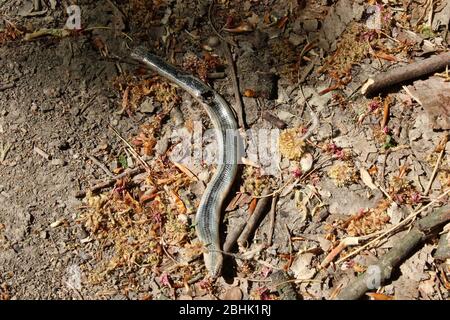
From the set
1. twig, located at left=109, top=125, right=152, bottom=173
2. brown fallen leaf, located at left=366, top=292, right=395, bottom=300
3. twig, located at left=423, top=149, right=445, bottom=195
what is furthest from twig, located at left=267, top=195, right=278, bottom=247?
twig, located at left=423, top=149, right=445, bottom=195

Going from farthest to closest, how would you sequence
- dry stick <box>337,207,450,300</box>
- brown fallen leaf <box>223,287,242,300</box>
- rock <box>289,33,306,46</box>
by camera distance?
rock <box>289,33,306,46</box>, brown fallen leaf <box>223,287,242,300</box>, dry stick <box>337,207,450,300</box>

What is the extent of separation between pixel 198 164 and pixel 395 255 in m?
1.43

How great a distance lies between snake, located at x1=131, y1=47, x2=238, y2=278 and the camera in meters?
3.38

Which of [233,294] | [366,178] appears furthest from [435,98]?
[233,294]

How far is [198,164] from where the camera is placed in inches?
145

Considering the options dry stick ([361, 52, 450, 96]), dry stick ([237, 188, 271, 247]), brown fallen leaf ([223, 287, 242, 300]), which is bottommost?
brown fallen leaf ([223, 287, 242, 300])

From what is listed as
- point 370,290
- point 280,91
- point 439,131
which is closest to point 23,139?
point 280,91

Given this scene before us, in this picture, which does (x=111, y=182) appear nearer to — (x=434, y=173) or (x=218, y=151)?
(x=218, y=151)

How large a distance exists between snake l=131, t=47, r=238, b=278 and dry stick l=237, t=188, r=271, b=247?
6.4 inches

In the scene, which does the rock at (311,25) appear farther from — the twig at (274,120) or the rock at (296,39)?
the twig at (274,120)

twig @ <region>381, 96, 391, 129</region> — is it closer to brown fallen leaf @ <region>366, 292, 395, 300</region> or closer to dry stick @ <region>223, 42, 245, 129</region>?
dry stick @ <region>223, 42, 245, 129</region>

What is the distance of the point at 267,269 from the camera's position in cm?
336

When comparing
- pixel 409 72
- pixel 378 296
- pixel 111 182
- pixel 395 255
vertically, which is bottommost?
pixel 378 296
